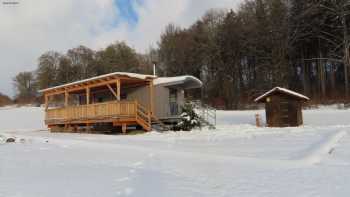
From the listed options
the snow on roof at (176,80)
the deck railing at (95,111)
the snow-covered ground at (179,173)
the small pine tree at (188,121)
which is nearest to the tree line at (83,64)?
the deck railing at (95,111)

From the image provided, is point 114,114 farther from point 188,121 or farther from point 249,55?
point 249,55

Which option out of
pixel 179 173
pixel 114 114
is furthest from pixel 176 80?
pixel 179 173

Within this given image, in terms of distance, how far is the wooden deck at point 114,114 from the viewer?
55.6ft

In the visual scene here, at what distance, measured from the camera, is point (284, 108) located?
20.1 m

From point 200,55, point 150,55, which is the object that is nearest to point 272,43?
Result: point 200,55

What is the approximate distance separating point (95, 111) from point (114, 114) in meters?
1.91

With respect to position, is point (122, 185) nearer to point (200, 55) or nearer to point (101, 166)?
point (101, 166)

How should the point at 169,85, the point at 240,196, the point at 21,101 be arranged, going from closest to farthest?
1. the point at 240,196
2. the point at 169,85
3. the point at 21,101

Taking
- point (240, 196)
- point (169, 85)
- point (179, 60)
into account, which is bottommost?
point (240, 196)

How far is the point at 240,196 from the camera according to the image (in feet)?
14.4

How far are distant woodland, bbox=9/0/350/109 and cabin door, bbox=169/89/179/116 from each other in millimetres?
16880

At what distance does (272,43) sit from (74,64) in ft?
96.5

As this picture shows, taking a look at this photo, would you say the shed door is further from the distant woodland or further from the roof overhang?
the distant woodland

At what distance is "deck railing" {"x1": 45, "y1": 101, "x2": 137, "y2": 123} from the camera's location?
1695cm
